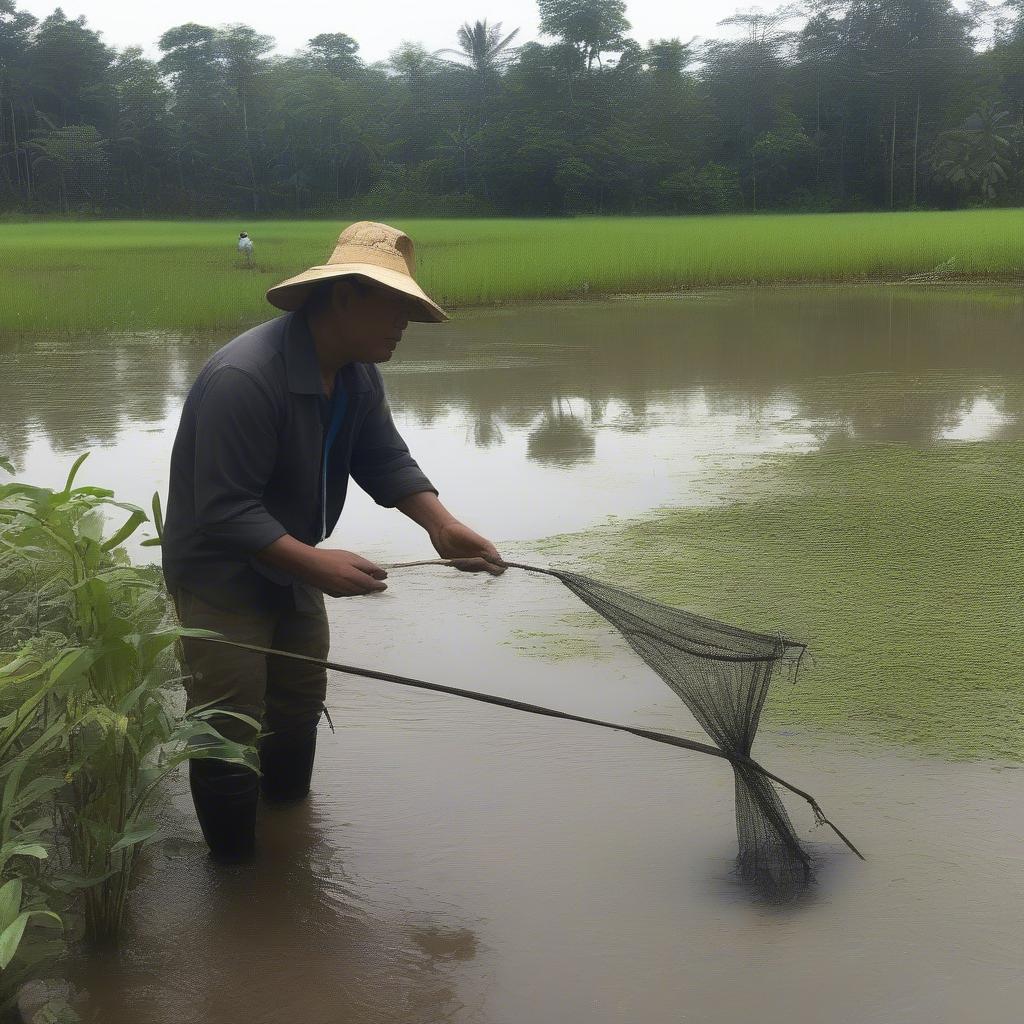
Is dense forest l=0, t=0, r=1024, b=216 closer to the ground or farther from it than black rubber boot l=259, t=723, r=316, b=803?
farther from it

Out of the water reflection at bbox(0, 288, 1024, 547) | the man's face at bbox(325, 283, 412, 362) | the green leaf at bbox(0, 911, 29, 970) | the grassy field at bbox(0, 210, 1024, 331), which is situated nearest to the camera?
the green leaf at bbox(0, 911, 29, 970)

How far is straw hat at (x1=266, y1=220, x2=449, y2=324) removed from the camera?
242 centimetres

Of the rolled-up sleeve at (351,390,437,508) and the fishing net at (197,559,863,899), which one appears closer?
the fishing net at (197,559,863,899)

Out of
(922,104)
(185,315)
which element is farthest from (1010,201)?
(185,315)

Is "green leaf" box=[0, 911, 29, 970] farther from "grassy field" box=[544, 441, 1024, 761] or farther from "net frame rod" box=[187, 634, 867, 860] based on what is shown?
"grassy field" box=[544, 441, 1024, 761]

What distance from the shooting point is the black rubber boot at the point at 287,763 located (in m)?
2.83

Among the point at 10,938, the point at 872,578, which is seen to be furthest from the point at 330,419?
the point at 872,578

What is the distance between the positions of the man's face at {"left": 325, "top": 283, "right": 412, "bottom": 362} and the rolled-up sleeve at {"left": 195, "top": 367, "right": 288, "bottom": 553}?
0.21 metres

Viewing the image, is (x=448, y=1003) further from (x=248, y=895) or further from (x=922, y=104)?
(x=922, y=104)

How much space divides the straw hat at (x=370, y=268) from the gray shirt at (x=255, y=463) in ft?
0.18

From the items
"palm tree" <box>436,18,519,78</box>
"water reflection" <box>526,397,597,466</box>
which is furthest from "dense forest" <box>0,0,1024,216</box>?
"water reflection" <box>526,397,597,466</box>

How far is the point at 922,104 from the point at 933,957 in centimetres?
4703

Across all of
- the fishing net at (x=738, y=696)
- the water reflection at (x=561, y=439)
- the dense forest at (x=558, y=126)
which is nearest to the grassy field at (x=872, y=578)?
the fishing net at (x=738, y=696)

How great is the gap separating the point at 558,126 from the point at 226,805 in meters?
43.8
